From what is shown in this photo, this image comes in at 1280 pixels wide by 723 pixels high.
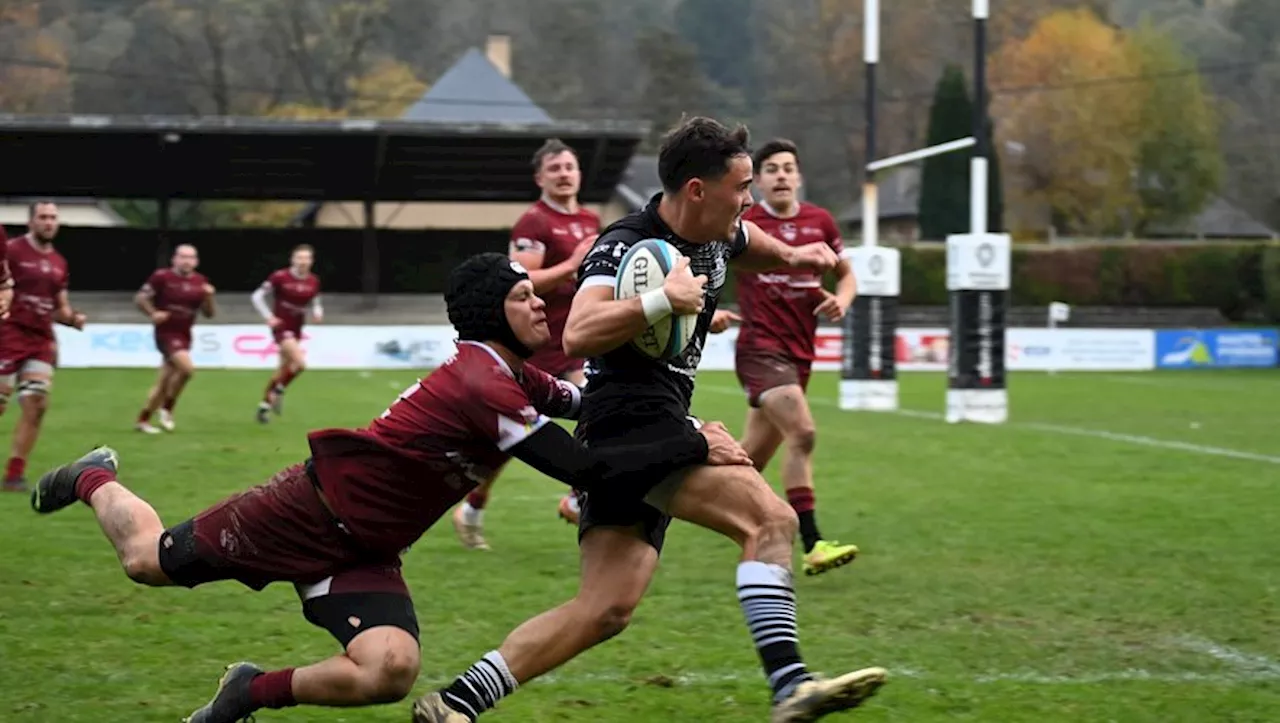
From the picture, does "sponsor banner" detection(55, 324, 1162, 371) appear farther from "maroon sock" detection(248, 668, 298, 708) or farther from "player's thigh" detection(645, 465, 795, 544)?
"maroon sock" detection(248, 668, 298, 708)

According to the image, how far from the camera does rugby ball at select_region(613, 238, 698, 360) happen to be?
17.6 feet

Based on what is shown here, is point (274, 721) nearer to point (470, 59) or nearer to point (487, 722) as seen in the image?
point (487, 722)

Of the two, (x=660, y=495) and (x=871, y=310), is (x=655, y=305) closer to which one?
(x=660, y=495)

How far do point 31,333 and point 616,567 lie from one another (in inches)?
338

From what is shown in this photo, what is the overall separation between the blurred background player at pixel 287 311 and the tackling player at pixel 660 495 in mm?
15952

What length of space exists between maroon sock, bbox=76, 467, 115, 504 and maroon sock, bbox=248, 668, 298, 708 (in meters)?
1.06

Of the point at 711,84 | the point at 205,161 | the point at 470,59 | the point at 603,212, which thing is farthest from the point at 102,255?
the point at 711,84

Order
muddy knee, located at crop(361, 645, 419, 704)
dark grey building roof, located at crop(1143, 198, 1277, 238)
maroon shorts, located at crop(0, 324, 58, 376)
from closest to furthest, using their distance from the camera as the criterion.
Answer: muddy knee, located at crop(361, 645, 419, 704)
maroon shorts, located at crop(0, 324, 58, 376)
dark grey building roof, located at crop(1143, 198, 1277, 238)

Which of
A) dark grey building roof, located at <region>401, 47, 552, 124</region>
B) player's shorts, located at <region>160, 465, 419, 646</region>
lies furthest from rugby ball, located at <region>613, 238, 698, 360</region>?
dark grey building roof, located at <region>401, 47, 552, 124</region>

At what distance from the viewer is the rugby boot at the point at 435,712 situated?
5.20 m

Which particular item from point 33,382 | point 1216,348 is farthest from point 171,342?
point 1216,348

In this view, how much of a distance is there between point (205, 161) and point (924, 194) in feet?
109

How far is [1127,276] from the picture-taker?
54.9m

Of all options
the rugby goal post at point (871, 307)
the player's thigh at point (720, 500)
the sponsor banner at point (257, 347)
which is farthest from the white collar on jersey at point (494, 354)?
the sponsor banner at point (257, 347)
